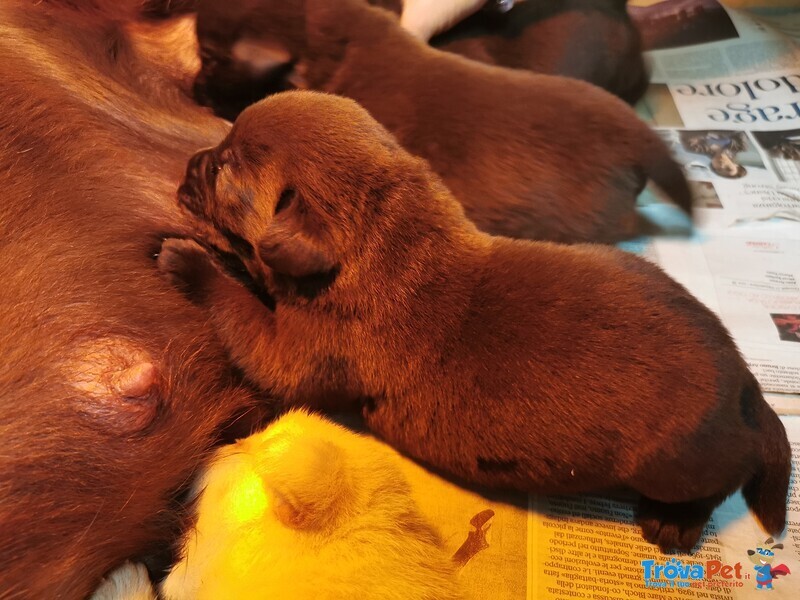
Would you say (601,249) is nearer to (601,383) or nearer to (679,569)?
(601,383)

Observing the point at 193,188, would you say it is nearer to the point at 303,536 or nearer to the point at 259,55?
the point at 259,55

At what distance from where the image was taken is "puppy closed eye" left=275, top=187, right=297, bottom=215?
3.35 ft

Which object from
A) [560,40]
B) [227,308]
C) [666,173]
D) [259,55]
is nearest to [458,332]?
[227,308]

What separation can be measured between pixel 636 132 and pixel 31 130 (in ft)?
3.54

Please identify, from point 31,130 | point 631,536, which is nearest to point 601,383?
point 631,536

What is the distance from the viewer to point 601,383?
3.01ft

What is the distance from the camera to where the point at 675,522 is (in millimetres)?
1082

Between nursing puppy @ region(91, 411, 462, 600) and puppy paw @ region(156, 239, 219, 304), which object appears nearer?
nursing puppy @ region(91, 411, 462, 600)

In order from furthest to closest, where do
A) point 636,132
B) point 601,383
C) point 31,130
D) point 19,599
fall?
point 636,132, point 31,130, point 601,383, point 19,599

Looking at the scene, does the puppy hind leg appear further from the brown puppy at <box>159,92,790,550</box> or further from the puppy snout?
the puppy snout

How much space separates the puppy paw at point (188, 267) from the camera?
1.08 m

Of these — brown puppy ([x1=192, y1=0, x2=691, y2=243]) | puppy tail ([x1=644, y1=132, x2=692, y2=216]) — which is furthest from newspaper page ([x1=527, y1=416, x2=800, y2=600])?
puppy tail ([x1=644, y1=132, x2=692, y2=216])

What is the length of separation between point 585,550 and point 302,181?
0.76m

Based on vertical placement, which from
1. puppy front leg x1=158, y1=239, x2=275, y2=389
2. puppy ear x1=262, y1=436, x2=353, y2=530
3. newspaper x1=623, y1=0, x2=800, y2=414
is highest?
puppy front leg x1=158, y1=239, x2=275, y2=389
